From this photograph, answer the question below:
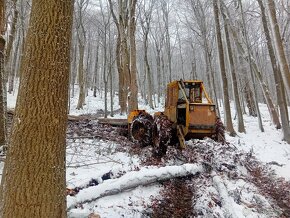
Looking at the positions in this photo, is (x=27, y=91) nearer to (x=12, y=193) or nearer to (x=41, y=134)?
(x=41, y=134)

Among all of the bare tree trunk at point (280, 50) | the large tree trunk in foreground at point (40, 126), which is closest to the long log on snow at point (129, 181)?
the large tree trunk in foreground at point (40, 126)

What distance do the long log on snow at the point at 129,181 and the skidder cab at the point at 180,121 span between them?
1.37m

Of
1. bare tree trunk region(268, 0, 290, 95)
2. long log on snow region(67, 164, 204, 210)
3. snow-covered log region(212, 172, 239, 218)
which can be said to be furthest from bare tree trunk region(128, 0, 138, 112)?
snow-covered log region(212, 172, 239, 218)

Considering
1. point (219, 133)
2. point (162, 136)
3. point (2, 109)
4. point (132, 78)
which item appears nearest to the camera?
point (2, 109)

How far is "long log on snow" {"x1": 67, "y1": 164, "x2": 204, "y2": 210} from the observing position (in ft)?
14.6

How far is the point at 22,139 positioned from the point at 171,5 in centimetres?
2710

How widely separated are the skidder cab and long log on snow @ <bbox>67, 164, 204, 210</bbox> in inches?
53.8

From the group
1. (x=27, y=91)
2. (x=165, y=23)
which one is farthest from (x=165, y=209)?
(x=165, y=23)

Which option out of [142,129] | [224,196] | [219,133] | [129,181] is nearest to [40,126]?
[129,181]

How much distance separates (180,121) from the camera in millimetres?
8781

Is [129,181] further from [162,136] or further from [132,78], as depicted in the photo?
[132,78]

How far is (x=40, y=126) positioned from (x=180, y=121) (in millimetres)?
6298

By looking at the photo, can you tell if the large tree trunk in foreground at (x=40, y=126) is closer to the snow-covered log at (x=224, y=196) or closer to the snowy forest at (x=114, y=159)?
the snowy forest at (x=114, y=159)

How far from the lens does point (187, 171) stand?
6.38 meters
